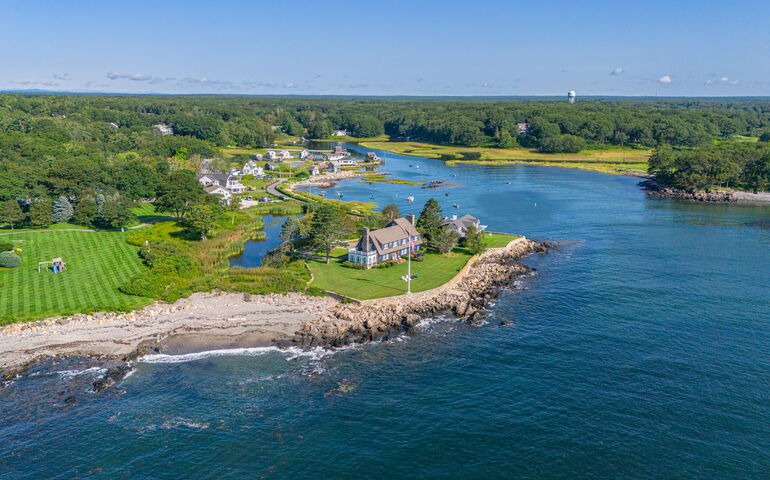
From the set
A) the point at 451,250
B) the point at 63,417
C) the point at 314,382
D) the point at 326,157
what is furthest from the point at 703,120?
the point at 63,417

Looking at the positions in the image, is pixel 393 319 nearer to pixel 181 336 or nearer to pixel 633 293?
pixel 181 336

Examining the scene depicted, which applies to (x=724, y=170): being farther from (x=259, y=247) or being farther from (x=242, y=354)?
(x=242, y=354)

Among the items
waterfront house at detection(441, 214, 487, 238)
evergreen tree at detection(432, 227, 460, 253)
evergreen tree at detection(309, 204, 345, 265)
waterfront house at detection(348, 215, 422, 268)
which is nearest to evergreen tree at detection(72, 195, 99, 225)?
evergreen tree at detection(309, 204, 345, 265)

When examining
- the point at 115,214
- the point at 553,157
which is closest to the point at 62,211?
the point at 115,214

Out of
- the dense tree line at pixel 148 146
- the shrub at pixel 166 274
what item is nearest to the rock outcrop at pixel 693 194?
the dense tree line at pixel 148 146

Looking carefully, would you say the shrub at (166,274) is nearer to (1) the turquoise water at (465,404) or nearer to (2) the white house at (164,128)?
(1) the turquoise water at (465,404)
